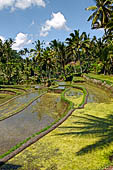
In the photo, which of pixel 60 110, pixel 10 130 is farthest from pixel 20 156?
pixel 60 110

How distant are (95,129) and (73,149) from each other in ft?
6.89

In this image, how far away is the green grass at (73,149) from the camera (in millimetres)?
5348

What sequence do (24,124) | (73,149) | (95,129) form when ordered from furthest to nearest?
(24,124) < (95,129) < (73,149)

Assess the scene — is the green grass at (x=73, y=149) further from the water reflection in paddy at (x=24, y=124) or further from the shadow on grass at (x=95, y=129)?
the water reflection in paddy at (x=24, y=124)

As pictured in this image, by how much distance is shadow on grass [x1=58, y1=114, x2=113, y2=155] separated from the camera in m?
6.27

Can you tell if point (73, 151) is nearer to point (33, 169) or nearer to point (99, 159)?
point (99, 159)

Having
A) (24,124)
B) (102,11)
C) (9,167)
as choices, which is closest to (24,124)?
(24,124)

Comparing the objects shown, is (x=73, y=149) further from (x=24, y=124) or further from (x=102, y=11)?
(x=102, y=11)

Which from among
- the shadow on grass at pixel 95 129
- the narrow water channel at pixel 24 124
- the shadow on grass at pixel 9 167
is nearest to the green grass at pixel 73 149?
the shadow on grass at pixel 95 129

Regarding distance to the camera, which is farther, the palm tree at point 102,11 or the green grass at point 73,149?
the palm tree at point 102,11

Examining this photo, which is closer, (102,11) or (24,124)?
(24,124)

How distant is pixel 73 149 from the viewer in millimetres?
6324

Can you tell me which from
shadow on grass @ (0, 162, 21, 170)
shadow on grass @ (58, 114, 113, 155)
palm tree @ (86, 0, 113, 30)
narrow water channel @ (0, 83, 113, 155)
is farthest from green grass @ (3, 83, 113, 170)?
palm tree @ (86, 0, 113, 30)

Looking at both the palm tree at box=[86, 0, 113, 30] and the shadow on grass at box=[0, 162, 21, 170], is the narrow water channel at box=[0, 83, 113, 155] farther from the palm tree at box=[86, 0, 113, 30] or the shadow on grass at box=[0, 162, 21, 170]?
the palm tree at box=[86, 0, 113, 30]
